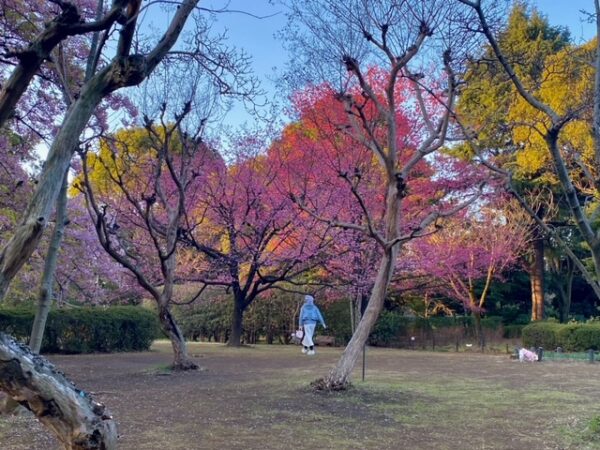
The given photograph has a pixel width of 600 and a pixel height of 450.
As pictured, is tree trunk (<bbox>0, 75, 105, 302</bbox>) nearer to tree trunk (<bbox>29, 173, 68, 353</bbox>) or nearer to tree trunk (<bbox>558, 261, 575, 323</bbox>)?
tree trunk (<bbox>29, 173, 68, 353</bbox>)

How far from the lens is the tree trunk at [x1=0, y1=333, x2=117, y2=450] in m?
2.25

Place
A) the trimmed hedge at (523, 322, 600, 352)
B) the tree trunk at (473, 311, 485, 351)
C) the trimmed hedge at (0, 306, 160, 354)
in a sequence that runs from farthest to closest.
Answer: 1. the tree trunk at (473, 311, 485, 351)
2. the trimmed hedge at (523, 322, 600, 352)
3. the trimmed hedge at (0, 306, 160, 354)

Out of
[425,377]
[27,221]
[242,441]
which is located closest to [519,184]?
[425,377]

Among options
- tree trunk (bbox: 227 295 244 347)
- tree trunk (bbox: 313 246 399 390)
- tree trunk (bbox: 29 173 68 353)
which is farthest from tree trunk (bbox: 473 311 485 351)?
tree trunk (bbox: 29 173 68 353)

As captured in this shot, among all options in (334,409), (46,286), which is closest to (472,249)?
(334,409)

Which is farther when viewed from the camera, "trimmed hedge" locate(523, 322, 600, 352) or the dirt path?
"trimmed hedge" locate(523, 322, 600, 352)

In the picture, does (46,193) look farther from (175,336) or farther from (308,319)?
(308,319)

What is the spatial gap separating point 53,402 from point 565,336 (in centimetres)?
1712

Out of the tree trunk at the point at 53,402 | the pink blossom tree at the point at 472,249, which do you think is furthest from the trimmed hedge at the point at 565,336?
the tree trunk at the point at 53,402

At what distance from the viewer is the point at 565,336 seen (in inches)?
664

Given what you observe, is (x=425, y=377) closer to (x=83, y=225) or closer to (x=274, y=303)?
Answer: (x=83, y=225)

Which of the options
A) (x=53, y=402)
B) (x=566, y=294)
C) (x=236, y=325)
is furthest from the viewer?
(x=566, y=294)

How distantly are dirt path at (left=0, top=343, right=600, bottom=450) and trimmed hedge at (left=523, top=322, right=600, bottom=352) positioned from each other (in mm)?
5642

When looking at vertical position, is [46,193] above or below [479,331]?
above
